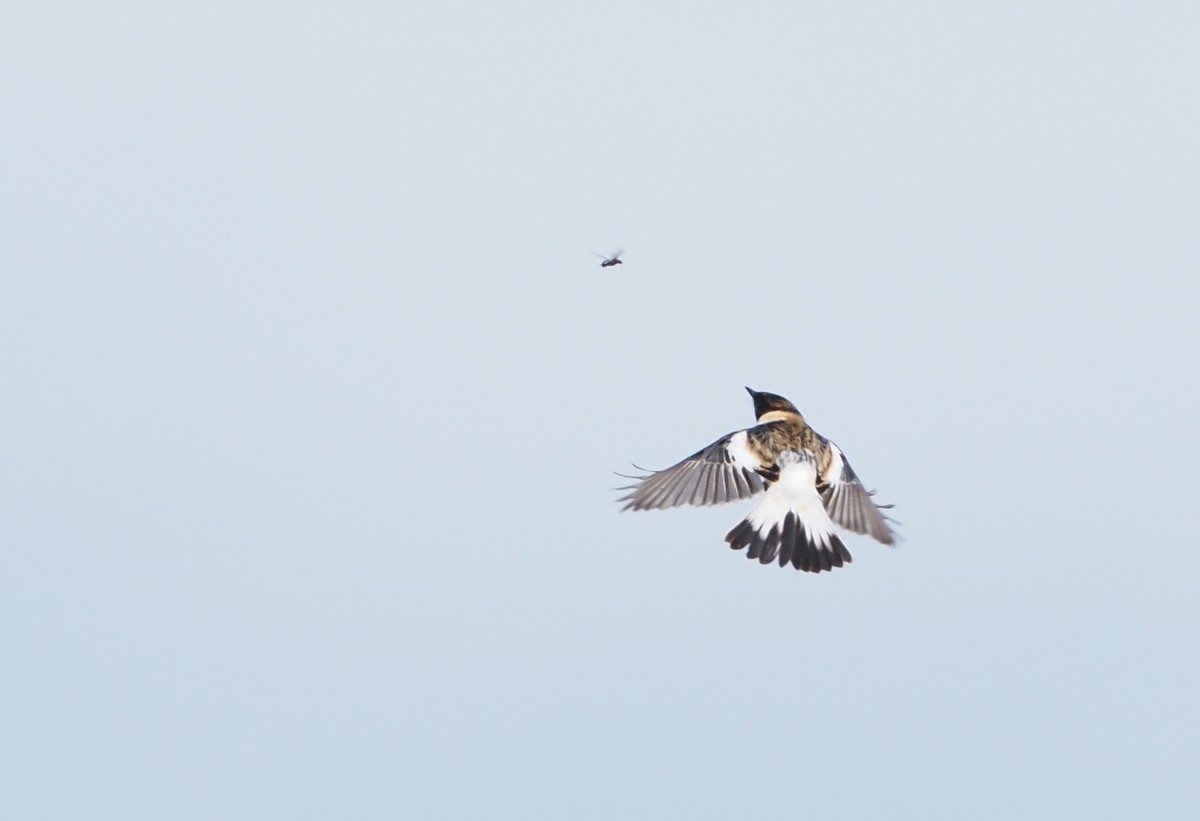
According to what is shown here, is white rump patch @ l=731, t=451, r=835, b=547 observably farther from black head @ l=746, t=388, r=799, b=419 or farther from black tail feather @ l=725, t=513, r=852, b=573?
black head @ l=746, t=388, r=799, b=419

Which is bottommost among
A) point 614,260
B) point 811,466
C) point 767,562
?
point 767,562

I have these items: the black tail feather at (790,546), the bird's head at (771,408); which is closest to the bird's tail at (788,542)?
the black tail feather at (790,546)

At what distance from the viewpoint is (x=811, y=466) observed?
1239 cm

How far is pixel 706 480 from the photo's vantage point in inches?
476

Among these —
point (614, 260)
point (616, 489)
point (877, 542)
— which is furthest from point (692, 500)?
point (614, 260)

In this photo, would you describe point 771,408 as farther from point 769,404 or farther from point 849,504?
point 849,504

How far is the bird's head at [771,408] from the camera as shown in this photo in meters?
13.4

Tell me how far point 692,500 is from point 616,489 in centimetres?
64

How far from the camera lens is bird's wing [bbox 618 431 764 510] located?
11.9m

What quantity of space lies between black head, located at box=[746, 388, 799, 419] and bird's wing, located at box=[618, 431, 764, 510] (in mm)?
976

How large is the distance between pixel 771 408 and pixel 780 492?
1341 mm

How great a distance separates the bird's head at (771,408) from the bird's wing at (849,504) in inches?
23.0

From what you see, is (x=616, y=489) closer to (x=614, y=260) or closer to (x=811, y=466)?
(x=811, y=466)

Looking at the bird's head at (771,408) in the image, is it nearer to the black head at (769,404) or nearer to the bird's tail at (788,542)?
the black head at (769,404)
